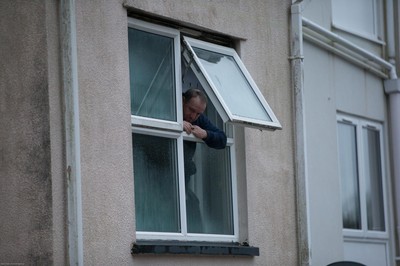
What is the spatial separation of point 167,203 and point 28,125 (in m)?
1.67

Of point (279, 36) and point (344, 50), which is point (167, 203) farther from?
point (344, 50)

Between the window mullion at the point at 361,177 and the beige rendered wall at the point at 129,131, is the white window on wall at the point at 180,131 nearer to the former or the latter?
the beige rendered wall at the point at 129,131

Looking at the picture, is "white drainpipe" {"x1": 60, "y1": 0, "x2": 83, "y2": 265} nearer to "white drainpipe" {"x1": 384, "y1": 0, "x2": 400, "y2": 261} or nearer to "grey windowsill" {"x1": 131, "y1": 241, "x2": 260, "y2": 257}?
"grey windowsill" {"x1": 131, "y1": 241, "x2": 260, "y2": 257}

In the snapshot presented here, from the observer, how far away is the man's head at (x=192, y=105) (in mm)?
10117

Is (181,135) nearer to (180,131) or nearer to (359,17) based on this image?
(180,131)

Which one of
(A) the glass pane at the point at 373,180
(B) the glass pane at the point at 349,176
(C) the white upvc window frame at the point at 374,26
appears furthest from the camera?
(A) the glass pane at the point at 373,180

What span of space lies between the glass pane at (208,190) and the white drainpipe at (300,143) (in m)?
1.04

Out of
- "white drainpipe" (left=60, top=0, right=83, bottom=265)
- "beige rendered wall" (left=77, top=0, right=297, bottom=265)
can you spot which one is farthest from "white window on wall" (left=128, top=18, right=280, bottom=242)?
"white drainpipe" (left=60, top=0, right=83, bottom=265)

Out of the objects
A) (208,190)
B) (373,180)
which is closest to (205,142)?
(208,190)

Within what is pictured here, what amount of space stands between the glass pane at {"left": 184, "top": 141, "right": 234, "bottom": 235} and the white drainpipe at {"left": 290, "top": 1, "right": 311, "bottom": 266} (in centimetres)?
104

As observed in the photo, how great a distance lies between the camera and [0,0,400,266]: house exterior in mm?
8562

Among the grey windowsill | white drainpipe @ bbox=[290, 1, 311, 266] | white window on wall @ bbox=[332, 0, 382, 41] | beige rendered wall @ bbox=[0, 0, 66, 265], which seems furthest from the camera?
white window on wall @ bbox=[332, 0, 382, 41]

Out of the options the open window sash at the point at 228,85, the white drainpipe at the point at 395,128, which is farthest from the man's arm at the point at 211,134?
the white drainpipe at the point at 395,128

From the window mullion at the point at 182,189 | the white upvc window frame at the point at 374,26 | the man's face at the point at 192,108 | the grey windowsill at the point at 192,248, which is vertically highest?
the white upvc window frame at the point at 374,26
